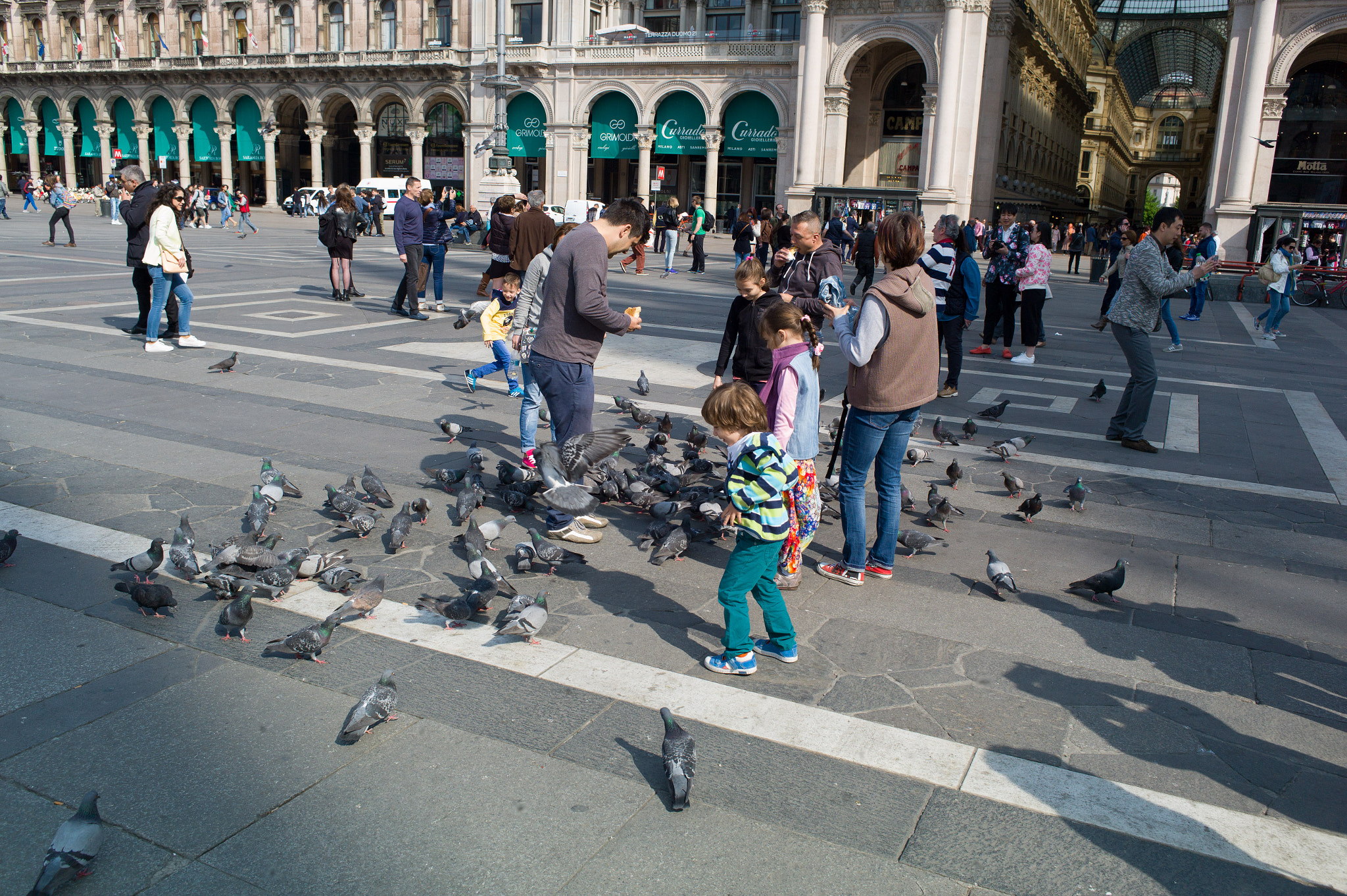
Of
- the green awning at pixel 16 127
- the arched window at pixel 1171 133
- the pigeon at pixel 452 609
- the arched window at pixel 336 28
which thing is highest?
the arched window at pixel 1171 133

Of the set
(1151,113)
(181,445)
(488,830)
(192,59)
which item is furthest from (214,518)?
(1151,113)

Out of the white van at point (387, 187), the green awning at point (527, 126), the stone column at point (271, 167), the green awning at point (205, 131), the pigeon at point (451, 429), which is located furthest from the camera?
the green awning at point (205, 131)

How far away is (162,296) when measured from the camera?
9.96 m

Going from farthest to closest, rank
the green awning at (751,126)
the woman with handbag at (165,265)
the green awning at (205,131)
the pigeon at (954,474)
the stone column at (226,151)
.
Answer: the green awning at (205,131), the stone column at (226,151), the green awning at (751,126), the woman with handbag at (165,265), the pigeon at (954,474)

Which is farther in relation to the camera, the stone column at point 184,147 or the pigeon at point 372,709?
the stone column at point 184,147

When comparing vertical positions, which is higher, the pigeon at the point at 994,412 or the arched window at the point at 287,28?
the arched window at the point at 287,28

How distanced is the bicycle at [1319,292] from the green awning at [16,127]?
77193 mm

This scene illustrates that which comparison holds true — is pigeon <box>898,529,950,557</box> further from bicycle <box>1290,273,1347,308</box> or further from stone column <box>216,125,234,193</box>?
stone column <box>216,125,234,193</box>

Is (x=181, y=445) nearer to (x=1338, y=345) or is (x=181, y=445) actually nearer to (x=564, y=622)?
(x=564, y=622)

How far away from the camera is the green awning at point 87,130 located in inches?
2454

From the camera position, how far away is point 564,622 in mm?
4312

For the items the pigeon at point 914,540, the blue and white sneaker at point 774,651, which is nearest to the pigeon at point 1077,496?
the pigeon at point 914,540

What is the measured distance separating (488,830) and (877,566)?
287 cm

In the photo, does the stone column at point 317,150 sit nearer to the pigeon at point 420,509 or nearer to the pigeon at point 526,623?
the pigeon at point 420,509
